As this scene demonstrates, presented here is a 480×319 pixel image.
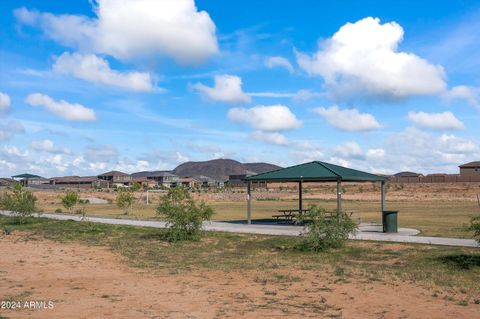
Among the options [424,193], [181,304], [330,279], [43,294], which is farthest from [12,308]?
[424,193]

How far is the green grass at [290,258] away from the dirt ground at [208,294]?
22.2 inches

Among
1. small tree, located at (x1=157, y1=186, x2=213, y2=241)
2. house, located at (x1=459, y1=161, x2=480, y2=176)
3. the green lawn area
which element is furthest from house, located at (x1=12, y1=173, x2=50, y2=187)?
house, located at (x1=459, y1=161, x2=480, y2=176)

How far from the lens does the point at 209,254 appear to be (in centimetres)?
1620

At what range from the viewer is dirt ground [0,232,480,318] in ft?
28.8

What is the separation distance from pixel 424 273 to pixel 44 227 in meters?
18.8

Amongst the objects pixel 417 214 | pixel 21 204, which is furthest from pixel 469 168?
pixel 21 204

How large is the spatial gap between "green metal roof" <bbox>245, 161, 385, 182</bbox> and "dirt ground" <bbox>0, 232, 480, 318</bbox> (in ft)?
40.0

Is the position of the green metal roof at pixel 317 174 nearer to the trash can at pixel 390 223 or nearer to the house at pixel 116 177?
the trash can at pixel 390 223

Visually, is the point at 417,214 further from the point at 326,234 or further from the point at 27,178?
the point at 27,178

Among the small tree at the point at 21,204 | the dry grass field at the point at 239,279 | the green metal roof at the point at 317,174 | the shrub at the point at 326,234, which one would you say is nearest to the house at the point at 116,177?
the small tree at the point at 21,204

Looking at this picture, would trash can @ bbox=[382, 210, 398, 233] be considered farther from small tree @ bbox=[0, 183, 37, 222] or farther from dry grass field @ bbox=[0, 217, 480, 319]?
small tree @ bbox=[0, 183, 37, 222]

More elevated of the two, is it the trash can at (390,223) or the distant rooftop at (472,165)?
the distant rooftop at (472,165)

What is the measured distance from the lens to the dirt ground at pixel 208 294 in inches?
346

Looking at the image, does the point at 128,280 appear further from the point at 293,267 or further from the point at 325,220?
the point at 325,220
